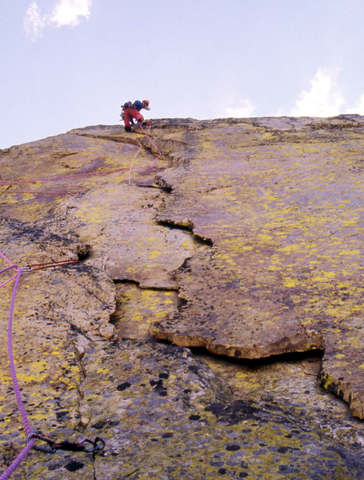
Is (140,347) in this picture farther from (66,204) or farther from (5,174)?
(5,174)

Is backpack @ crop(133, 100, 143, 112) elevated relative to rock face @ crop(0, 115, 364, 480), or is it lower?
elevated

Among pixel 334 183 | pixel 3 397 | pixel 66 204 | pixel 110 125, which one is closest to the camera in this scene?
pixel 3 397

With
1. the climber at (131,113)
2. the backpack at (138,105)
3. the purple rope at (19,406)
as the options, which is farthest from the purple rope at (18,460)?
the backpack at (138,105)

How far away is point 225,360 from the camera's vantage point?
6.51 ft

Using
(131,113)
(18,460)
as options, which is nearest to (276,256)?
(18,460)

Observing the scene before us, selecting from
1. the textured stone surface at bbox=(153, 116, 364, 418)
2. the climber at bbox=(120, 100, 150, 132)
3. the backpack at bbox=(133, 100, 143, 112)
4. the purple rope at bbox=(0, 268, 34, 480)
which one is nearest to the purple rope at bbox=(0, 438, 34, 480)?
the purple rope at bbox=(0, 268, 34, 480)

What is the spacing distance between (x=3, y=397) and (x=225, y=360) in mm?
989

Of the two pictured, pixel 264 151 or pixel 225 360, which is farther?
pixel 264 151

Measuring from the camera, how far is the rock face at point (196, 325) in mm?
1347

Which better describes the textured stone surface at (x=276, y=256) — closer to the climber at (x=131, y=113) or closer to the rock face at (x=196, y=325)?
the rock face at (x=196, y=325)

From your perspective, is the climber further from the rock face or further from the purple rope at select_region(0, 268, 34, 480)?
the purple rope at select_region(0, 268, 34, 480)

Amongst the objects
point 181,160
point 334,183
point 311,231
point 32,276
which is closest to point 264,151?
point 181,160

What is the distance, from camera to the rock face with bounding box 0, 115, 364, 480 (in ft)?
4.42

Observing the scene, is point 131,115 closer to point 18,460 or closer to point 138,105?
point 138,105
